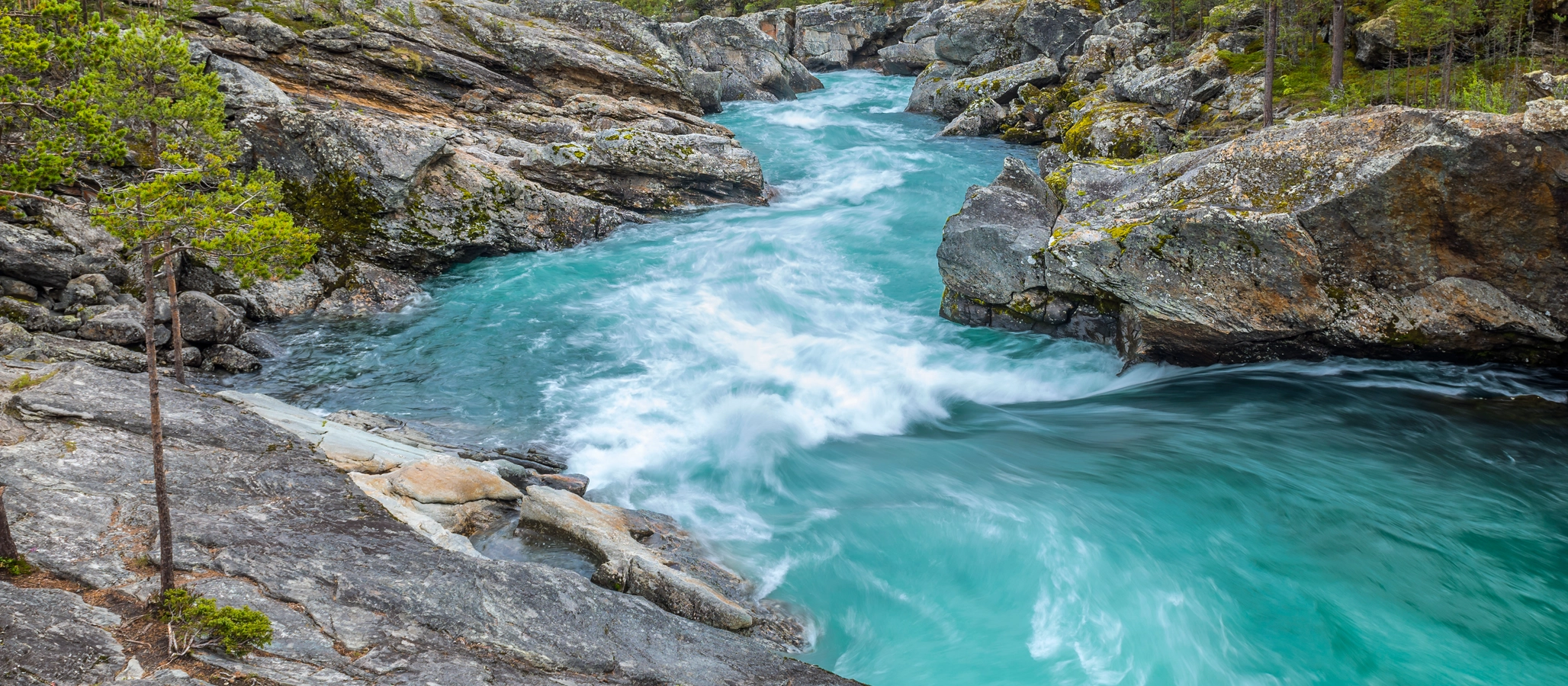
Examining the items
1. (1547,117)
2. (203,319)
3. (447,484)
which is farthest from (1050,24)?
(447,484)

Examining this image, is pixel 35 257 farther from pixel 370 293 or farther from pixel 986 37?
pixel 986 37

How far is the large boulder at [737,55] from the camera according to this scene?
4556cm

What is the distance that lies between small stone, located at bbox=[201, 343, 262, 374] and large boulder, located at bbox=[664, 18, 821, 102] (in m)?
35.1

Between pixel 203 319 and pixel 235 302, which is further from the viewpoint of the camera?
pixel 235 302

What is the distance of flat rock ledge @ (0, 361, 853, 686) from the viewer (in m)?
6.03

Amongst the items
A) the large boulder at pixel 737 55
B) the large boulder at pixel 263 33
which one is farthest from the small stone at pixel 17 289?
the large boulder at pixel 737 55

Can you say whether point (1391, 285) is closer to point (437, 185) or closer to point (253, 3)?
point (437, 185)

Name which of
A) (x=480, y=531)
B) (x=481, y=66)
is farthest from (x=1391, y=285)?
(x=481, y=66)

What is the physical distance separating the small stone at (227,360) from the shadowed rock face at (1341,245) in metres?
15.4

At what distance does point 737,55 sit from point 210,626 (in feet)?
147

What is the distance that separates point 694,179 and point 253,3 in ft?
60.1

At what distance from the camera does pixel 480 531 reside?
30.9 feet

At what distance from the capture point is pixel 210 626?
5957 millimetres

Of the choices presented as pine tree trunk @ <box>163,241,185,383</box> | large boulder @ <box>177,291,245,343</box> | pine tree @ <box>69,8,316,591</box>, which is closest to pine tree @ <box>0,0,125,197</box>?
pine tree @ <box>69,8,316,591</box>
